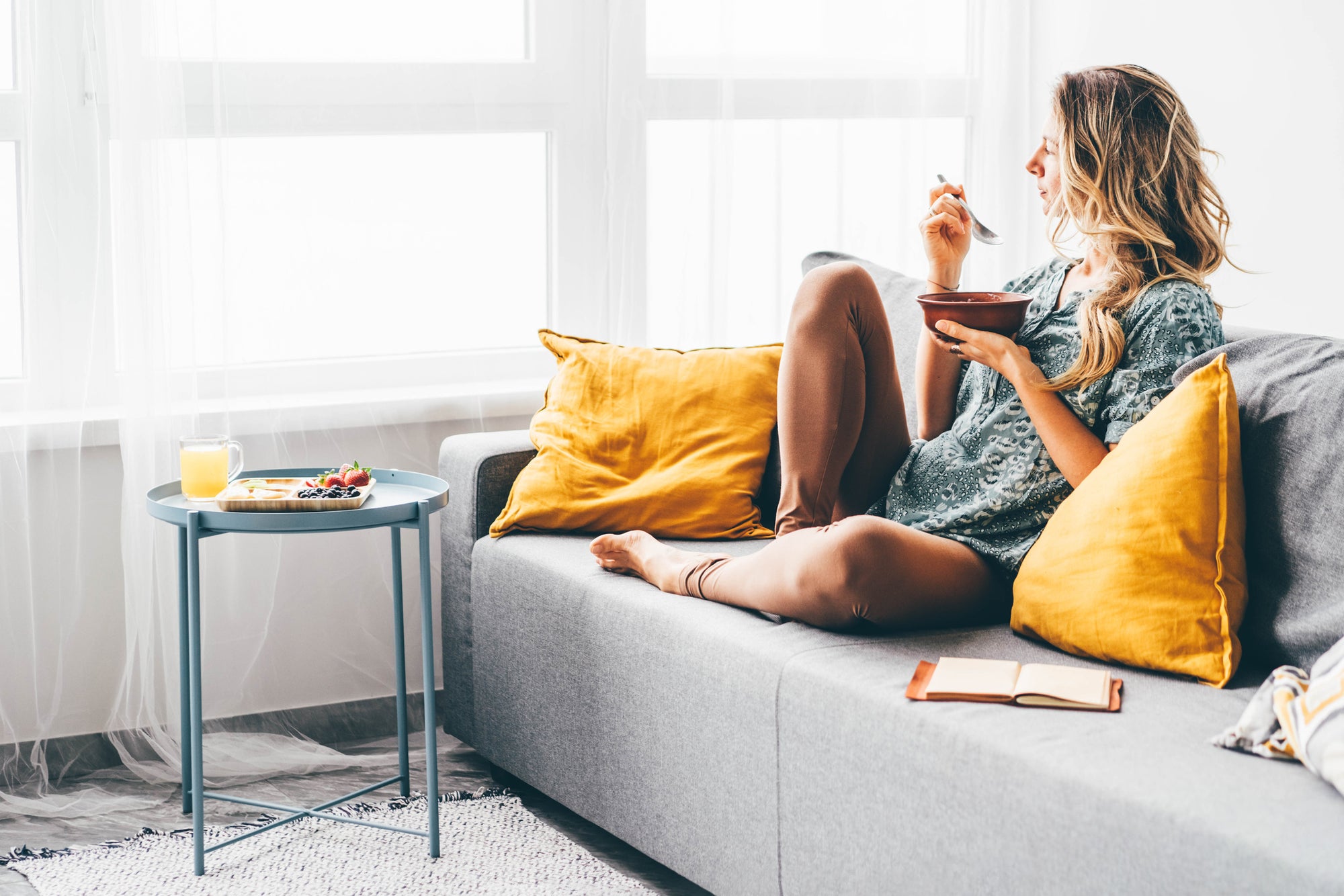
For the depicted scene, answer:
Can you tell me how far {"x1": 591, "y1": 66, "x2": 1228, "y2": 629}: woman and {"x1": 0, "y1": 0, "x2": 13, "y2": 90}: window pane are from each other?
1.38 metres

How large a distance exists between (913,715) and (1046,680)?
167 millimetres

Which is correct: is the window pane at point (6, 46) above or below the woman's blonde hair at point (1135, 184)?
above

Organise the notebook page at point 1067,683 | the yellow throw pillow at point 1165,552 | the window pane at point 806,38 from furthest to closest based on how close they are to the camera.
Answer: the window pane at point 806,38
the yellow throw pillow at point 1165,552
the notebook page at point 1067,683

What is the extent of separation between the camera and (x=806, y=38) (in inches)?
121

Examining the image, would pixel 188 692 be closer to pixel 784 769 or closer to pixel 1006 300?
pixel 784 769

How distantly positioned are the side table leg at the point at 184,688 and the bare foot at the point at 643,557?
26.6 inches

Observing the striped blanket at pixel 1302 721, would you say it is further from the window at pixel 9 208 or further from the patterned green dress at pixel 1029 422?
the window at pixel 9 208

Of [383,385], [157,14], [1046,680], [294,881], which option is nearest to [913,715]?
[1046,680]

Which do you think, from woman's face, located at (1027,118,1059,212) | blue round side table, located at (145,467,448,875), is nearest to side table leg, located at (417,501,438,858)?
blue round side table, located at (145,467,448,875)

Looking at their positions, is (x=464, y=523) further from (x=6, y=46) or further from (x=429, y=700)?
(x=6, y=46)

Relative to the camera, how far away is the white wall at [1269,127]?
2580mm

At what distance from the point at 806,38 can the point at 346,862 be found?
193 cm

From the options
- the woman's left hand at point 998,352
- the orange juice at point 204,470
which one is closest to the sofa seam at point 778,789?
the woman's left hand at point 998,352

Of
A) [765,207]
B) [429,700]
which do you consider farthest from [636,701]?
[765,207]
